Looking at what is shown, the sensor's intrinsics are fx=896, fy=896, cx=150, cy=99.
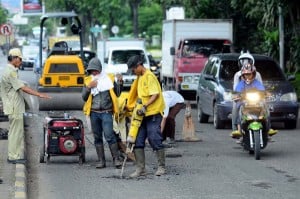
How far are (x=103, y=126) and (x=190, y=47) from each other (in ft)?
50.1

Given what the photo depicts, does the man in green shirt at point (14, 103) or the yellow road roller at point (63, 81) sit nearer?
the man in green shirt at point (14, 103)

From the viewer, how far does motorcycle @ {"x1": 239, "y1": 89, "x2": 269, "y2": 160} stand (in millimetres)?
15445

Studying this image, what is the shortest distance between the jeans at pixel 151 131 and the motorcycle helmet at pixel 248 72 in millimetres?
2805

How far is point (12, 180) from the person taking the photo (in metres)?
12.9

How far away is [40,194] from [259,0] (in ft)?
71.0

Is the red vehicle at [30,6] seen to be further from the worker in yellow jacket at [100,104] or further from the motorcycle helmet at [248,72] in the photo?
the worker in yellow jacket at [100,104]

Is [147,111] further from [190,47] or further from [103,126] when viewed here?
[190,47]

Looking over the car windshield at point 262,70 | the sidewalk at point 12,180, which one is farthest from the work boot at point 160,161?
the car windshield at point 262,70

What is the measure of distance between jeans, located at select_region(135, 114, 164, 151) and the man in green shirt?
5.84ft

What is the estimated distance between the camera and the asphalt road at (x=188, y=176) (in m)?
12.2

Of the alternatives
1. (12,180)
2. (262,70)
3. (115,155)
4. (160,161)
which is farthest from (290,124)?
(12,180)

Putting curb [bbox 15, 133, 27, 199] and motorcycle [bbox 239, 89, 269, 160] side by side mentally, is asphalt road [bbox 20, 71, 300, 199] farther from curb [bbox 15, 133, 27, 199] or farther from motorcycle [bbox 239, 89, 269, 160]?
motorcycle [bbox 239, 89, 269, 160]

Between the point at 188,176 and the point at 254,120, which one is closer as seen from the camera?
the point at 188,176

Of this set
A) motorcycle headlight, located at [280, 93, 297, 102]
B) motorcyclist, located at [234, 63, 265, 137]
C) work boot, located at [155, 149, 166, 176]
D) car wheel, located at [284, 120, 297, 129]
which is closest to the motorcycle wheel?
motorcyclist, located at [234, 63, 265, 137]
